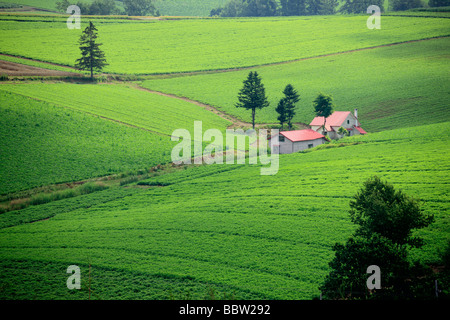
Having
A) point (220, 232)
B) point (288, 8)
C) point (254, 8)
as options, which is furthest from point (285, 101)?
point (288, 8)

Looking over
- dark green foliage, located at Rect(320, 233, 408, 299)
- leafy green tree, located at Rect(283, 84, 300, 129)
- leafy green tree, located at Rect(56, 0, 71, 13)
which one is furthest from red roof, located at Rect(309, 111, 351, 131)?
leafy green tree, located at Rect(56, 0, 71, 13)

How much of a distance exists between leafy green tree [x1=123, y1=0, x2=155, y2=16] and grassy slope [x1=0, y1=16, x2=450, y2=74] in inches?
1126

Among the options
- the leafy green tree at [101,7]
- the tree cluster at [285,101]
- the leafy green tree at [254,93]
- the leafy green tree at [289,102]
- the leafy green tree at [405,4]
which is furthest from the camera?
the leafy green tree at [405,4]

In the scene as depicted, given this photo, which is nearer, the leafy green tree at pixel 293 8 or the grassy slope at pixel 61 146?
the grassy slope at pixel 61 146

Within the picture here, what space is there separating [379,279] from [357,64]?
91138 millimetres

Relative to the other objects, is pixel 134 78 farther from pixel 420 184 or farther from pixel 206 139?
pixel 420 184

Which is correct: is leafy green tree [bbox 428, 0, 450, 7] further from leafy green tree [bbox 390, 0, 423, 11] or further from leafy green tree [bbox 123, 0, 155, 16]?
leafy green tree [bbox 123, 0, 155, 16]

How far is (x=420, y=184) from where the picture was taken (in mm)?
33719

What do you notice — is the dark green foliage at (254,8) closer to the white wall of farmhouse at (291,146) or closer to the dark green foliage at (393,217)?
the white wall of farmhouse at (291,146)

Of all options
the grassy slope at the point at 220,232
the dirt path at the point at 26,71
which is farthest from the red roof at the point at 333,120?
the dirt path at the point at 26,71

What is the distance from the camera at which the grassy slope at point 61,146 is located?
155 ft

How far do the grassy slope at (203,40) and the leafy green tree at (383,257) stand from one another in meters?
85.5

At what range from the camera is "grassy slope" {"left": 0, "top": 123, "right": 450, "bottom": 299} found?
23469mm
